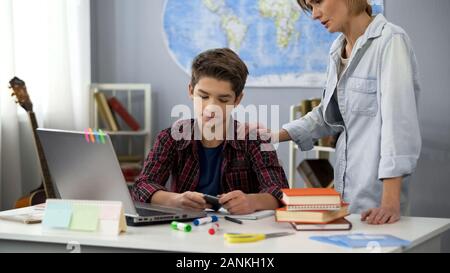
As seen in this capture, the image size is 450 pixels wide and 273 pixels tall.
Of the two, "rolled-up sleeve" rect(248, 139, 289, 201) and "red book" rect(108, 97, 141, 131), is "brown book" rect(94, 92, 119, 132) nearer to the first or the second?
"red book" rect(108, 97, 141, 131)

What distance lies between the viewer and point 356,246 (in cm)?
159

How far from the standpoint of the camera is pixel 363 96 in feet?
6.97

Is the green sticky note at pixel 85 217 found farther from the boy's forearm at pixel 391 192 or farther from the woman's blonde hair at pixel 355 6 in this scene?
the woman's blonde hair at pixel 355 6

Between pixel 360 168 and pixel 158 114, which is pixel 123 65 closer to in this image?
pixel 158 114

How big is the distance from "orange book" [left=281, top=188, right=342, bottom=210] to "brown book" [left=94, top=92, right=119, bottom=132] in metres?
2.79

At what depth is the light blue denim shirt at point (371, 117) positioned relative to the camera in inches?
77.0

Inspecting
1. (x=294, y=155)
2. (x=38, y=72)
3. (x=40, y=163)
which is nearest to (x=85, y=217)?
(x=40, y=163)

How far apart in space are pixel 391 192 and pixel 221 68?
A: 68cm

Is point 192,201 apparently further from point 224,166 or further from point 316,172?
point 316,172

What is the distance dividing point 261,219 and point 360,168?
0.39 metres

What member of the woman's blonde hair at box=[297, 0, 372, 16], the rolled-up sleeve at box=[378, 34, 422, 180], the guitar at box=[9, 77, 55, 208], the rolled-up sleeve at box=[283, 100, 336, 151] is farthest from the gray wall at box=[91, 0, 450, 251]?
the rolled-up sleeve at box=[378, 34, 422, 180]

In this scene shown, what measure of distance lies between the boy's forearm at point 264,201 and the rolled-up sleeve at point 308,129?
0.27m

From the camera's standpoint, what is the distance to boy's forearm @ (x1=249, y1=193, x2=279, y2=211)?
2084 millimetres
